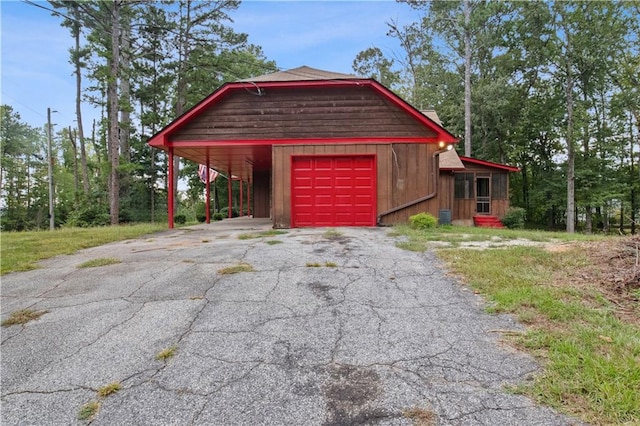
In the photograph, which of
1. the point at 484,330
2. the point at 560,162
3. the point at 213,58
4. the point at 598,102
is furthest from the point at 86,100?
the point at 598,102

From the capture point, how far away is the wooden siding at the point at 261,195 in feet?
59.5

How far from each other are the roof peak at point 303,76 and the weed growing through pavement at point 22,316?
8.49 meters

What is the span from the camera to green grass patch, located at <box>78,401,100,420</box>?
1.93m

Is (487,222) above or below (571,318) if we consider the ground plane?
above

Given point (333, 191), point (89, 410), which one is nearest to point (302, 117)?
point (333, 191)

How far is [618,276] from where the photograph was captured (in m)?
3.72

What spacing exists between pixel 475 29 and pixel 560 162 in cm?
1106

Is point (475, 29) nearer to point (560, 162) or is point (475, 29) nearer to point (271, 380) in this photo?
point (560, 162)

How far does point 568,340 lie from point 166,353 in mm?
3053

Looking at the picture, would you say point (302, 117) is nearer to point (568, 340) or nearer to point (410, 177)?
point (410, 177)

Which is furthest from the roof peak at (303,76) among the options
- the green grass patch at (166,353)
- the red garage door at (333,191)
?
the green grass patch at (166,353)

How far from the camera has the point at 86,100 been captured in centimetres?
2581

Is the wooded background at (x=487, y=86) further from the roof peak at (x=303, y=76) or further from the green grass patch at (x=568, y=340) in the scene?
the green grass patch at (x=568, y=340)

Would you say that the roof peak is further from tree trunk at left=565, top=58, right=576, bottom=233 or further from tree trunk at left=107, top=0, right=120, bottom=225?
tree trunk at left=565, top=58, right=576, bottom=233
